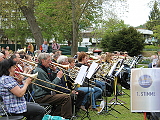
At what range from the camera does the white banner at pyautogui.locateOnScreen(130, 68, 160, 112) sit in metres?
5.07

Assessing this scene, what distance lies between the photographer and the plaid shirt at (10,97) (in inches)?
182

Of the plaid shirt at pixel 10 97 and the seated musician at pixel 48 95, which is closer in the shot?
the plaid shirt at pixel 10 97

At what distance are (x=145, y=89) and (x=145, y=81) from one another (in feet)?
0.51

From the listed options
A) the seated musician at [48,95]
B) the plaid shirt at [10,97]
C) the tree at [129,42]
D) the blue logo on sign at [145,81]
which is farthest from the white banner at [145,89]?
the tree at [129,42]

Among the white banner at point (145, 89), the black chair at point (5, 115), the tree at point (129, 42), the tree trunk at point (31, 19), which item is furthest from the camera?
the tree at point (129, 42)

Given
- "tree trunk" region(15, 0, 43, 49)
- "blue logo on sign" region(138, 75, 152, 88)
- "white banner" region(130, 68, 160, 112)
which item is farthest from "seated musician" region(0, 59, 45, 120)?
"tree trunk" region(15, 0, 43, 49)

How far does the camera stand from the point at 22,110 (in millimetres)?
4832

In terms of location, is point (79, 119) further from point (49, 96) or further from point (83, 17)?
point (83, 17)

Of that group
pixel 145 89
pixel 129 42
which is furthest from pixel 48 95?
pixel 129 42

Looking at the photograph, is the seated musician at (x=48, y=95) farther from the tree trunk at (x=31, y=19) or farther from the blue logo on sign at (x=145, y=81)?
the tree trunk at (x=31, y=19)

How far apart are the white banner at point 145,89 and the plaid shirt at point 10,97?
217 cm

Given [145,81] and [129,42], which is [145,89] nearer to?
[145,81]

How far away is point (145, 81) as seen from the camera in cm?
511

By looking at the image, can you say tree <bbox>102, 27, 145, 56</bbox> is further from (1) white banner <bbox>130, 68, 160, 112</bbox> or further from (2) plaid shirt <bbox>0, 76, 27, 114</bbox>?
(2) plaid shirt <bbox>0, 76, 27, 114</bbox>
